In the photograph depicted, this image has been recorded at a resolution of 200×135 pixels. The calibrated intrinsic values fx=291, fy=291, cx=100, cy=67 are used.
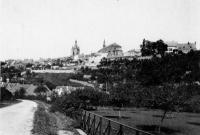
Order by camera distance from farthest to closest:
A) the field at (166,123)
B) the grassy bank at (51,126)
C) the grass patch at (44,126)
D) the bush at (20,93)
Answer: the bush at (20,93) < the field at (166,123) < the grassy bank at (51,126) < the grass patch at (44,126)

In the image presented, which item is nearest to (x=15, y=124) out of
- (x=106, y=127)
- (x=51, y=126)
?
(x=51, y=126)

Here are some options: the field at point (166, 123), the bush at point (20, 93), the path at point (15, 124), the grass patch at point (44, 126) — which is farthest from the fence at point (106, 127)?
the bush at point (20, 93)

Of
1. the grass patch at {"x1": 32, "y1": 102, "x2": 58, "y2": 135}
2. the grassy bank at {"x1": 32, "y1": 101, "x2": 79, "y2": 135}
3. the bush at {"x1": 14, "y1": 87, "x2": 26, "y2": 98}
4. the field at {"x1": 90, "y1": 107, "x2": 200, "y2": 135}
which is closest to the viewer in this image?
the grass patch at {"x1": 32, "y1": 102, "x2": 58, "y2": 135}

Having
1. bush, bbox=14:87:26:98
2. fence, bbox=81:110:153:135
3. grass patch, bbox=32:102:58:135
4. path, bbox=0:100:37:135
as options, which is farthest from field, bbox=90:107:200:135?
bush, bbox=14:87:26:98

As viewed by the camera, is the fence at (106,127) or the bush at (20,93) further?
the bush at (20,93)

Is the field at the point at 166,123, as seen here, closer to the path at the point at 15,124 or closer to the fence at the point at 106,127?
the path at the point at 15,124

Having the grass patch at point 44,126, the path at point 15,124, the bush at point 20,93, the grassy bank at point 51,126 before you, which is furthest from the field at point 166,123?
the bush at point 20,93

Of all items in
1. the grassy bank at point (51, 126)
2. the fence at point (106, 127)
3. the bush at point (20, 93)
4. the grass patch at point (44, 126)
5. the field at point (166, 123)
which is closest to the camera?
the fence at point (106, 127)

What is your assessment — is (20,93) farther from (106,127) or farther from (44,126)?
(106,127)

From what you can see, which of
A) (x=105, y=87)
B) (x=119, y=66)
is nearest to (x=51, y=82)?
(x=119, y=66)

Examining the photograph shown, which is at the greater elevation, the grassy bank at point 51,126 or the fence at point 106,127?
the fence at point 106,127

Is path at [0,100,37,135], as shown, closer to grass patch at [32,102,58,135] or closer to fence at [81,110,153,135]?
grass patch at [32,102,58,135]

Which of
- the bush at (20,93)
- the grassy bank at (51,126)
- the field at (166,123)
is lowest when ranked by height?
the bush at (20,93)
